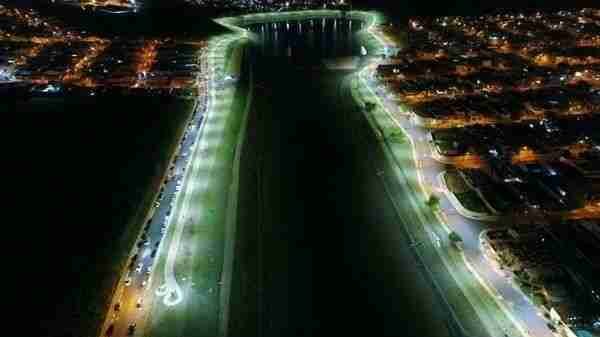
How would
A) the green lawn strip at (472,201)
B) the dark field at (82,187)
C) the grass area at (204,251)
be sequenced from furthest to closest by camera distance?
the green lawn strip at (472,201) < the dark field at (82,187) < the grass area at (204,251)

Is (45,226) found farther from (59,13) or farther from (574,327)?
(59,13)

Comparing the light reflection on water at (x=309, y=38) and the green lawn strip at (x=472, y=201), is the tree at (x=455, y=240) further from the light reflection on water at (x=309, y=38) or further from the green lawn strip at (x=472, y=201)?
the light reflection on water at (x=309, y=38)

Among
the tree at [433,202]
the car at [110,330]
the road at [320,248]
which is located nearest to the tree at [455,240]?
the road at [320,248]

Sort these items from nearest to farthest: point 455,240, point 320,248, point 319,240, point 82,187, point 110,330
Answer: point 110,330, point 455,240, point 320,248, point 319,240, point 82,187

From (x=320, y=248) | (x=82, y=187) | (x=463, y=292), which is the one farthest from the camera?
(x=82, y=187)

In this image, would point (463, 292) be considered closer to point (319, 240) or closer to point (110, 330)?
point (319, 240)

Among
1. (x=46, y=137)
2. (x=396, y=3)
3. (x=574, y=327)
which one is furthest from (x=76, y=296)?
(x=396, y=3)

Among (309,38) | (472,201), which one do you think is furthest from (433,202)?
(309,38)

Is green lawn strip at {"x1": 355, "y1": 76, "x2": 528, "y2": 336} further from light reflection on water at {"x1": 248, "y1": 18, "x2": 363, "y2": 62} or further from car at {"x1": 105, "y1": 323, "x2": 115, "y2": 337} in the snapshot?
light reflection on water at {"x1": 248, "y1": 18, "x2": 363, "y2": 62}

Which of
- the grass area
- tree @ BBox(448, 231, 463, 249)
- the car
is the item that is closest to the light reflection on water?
the grass area
